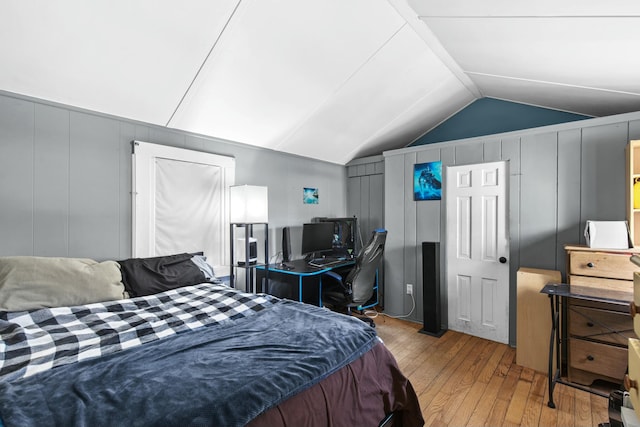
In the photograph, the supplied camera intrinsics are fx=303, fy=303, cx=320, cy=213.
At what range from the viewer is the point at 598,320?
7.88 ft

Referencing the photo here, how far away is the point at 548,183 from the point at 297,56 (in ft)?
8.41

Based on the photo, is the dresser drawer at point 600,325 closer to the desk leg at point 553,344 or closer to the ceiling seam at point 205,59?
the desk leg at point 553,344

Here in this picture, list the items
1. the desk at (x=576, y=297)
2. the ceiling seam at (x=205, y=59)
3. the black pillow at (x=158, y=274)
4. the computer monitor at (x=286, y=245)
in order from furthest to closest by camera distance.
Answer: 1. the computer monitor at (x=286, y=245)
2. the black pillow at (x=158, y=274)
3. the desk at (x=576, y=297)
4. the ceiling seam at (x=205, y=59)

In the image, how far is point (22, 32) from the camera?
169cm

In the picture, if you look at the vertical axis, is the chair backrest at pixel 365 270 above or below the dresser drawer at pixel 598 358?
above

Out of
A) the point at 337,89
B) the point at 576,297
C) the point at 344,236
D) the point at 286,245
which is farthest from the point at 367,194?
the point at 576,297

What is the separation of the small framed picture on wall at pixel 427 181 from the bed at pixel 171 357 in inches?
89.9

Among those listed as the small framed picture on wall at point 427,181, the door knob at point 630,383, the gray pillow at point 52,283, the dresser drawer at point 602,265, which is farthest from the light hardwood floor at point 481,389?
the gray pillow at point 52,283

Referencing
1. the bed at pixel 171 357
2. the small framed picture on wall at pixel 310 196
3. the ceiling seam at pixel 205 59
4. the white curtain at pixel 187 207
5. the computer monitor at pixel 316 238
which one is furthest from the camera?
the small framed picture on wall at pixel 310 196

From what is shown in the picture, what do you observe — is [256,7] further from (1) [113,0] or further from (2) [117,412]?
(2) [117,412]

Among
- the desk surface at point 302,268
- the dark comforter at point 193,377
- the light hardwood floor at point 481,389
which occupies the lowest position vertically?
the light hardwood floor at point 481,389

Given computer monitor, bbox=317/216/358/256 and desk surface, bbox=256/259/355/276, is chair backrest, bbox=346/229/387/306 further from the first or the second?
computer monitor, bbox=317/216/358/256

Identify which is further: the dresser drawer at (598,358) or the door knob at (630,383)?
the dresser drawer at (598,358)

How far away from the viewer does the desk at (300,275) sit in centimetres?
309
